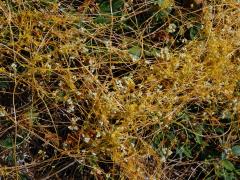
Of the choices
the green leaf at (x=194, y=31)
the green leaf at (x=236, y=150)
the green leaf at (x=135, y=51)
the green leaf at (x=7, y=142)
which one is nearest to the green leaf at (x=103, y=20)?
the green leaf at (x=135, y=51)

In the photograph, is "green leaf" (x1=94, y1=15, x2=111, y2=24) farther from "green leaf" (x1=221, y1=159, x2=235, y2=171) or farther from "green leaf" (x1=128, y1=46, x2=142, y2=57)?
"green leaf" (x1=221, y1=159, x2=235, y2=171)

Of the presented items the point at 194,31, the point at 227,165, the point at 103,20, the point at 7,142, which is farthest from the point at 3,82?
the point at 227,165

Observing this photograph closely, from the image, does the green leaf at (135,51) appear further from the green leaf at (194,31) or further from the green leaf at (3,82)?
the green leaf at (3,82)

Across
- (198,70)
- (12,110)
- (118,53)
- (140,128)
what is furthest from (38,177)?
(198,70)

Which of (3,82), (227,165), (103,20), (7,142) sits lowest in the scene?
(227,165)

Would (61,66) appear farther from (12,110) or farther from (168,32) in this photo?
Answer: (168,32)

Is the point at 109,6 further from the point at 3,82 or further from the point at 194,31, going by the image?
the point at 3,82

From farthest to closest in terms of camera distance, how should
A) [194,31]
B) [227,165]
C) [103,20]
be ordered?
[194,31] < [103,20] < [227,165]

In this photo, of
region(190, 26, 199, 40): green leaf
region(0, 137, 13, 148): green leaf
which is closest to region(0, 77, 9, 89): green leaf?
region(0, 137, 13, 148): green leaf

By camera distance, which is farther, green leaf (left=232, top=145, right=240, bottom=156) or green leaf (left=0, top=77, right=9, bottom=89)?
green leaf (left=232, top=145, right=240, bottom=156)
